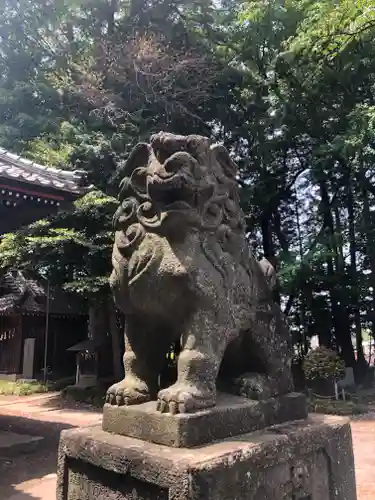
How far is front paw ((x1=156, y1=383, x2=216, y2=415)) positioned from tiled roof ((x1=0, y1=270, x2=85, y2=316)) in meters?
14.5

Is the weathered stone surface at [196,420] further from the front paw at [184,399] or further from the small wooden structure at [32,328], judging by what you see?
the small wooden structure at [32,328]

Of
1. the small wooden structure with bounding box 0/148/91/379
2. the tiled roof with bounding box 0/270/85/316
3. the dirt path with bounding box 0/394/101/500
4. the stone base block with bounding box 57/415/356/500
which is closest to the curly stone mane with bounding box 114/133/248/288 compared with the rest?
the stone base block with bounding box 57/415/356/500

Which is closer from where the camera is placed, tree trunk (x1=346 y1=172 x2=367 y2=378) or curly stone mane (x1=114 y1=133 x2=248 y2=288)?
curly stone mane (x1=114 y1=133 x2=248 y2=288)

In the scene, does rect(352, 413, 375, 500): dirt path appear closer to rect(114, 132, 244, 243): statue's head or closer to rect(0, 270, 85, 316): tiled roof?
rect(114, 132, 244, 243): statue's head

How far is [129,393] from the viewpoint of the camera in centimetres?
248

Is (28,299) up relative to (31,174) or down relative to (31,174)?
down

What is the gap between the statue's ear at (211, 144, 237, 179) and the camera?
2.83 metres

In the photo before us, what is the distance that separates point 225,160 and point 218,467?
174 centimetres

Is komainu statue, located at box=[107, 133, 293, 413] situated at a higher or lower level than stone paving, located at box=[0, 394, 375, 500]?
higher

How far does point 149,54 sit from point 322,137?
5610mm

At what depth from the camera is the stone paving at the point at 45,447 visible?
4.97m

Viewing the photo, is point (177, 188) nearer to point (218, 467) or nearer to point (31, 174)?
point (218, 467)

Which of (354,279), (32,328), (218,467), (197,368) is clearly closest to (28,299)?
(32,328)

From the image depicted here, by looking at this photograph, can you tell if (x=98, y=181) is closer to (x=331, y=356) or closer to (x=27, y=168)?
(x=27, y=168)
